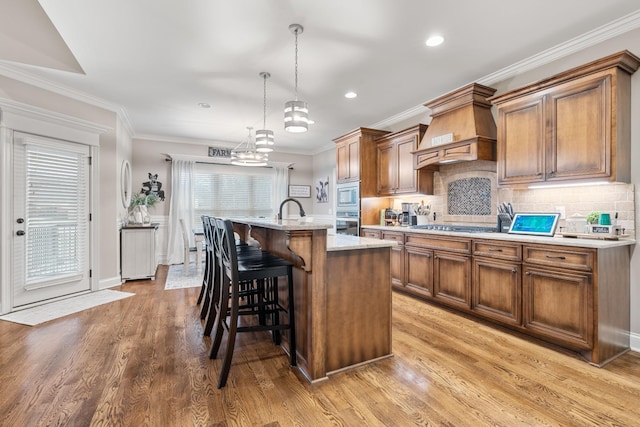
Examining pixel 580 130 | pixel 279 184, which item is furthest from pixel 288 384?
pixel 279 184

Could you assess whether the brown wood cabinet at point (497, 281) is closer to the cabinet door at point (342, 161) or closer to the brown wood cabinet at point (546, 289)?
the brown wood cabinet at point (546, 289)

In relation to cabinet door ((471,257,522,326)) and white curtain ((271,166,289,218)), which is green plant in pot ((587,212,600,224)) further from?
white curtain ((271,166,289,218))

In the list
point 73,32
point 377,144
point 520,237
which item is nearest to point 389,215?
point 377,144

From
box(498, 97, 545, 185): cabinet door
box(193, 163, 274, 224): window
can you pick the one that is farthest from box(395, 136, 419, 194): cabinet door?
box(193, 163, 274, 224): window

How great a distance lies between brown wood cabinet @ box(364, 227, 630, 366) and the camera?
89.2 inches

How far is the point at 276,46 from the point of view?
2867mm

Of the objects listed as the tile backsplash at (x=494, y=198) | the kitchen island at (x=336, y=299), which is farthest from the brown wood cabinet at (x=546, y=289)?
the kitchen island at (x=336, y=299)

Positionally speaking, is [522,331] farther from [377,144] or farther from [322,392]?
[377,144]

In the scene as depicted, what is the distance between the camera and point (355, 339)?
2.20 m

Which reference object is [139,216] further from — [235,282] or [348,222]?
[235,282]

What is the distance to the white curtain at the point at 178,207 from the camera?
6.38 m

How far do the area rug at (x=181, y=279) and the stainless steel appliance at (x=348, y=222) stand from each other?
2510 mm

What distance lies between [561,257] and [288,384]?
91.5 inches

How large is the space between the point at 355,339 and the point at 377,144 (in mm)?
3657
